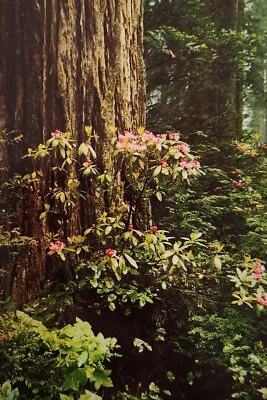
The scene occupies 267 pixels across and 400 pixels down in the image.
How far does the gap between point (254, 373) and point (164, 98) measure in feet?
18.3

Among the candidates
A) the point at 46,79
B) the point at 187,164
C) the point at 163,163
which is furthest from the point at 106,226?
the point at 46,79

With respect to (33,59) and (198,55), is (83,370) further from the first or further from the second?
(198,55)

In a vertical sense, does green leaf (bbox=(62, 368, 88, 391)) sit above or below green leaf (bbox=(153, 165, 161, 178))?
below

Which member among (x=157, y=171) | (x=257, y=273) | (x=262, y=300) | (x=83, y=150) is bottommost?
(x=262, y=300)

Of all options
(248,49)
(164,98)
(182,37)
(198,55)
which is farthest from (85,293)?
(164,98)

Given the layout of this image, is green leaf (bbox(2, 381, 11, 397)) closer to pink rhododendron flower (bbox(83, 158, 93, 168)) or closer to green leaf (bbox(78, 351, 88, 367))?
green leaf (bbox(78, 351, 88, 367))

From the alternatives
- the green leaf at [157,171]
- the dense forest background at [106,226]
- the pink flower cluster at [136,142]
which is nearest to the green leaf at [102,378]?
the dense forest background at [106,226]

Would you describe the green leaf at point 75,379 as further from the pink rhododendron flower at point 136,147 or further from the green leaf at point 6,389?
the pink rhododendron flower at point 136,147

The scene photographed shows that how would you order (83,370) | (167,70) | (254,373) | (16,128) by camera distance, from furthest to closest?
(167,70) → (16,128) → (254,373) → (83,370)

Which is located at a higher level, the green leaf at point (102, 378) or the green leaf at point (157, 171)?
the green leaf at point (157, 171)

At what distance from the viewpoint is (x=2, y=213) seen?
2.54 m

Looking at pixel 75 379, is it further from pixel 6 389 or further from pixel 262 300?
pixel 262 300

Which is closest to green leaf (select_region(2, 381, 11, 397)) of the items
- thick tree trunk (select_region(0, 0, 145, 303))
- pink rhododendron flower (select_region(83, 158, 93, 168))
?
thick tree trunk (select_region(0, 0, 145, 303))

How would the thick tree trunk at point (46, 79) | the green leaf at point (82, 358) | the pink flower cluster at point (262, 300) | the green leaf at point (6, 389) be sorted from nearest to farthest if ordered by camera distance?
1. the green leaf at point (6, 389)
2. the green leaf at point (82, 358)
3. the pink flower cluster at point (262, 300)
4. the thick tree trunk at point (46, 79)
